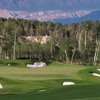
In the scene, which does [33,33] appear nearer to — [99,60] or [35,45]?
[35,45]

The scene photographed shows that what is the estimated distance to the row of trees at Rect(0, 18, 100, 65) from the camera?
103312mm

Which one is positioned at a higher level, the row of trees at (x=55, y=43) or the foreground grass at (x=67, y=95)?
the row of trees at (x=55, y=43)

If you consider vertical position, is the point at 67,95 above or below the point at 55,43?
below

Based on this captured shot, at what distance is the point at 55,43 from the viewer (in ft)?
398

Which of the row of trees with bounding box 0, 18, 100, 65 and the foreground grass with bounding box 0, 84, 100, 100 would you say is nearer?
the foreground grass with bounding box 0, 84, 100, 100

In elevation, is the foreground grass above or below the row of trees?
below

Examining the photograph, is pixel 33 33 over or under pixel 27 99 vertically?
over

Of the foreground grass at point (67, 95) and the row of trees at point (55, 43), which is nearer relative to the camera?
the foreground grass at point (67, 95)

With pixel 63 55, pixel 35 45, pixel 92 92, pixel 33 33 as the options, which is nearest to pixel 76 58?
pixel 63 55

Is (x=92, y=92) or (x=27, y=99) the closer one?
(x=27, y=99)

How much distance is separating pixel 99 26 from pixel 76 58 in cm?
2037

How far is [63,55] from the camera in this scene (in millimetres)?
104750

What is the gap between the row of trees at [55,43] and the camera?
10331 centimetres

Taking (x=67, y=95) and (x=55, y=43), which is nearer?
(x=67, y=95)
